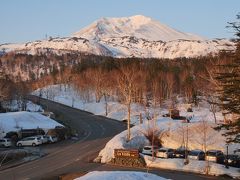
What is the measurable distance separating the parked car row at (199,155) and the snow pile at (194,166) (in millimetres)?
1534

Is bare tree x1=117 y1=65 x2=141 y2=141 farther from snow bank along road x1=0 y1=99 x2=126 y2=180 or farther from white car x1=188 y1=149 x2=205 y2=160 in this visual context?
white car x1=188 y1=149 x2=205 y2=160

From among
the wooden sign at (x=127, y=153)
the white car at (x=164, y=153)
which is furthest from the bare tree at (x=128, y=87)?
the wooden sign at (x=127, y=153)

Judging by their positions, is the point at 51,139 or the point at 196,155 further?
the point at 51,139

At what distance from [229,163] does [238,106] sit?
1144 cm

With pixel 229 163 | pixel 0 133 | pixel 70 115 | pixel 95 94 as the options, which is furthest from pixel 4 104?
pixel 229 163

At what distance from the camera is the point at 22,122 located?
68688mm

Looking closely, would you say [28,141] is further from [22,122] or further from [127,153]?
[127,153]

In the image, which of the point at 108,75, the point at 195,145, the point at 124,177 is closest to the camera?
the point at 124,177

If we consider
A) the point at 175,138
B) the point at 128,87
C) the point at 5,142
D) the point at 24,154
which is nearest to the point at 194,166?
the point at 175,138

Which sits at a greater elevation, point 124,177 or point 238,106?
point 238,106

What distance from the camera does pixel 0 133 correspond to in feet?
202

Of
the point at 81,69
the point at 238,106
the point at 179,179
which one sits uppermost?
the point at 81,69

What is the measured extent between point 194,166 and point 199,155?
3.35 meters

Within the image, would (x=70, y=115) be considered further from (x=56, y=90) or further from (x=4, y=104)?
(x=56, y=90)
